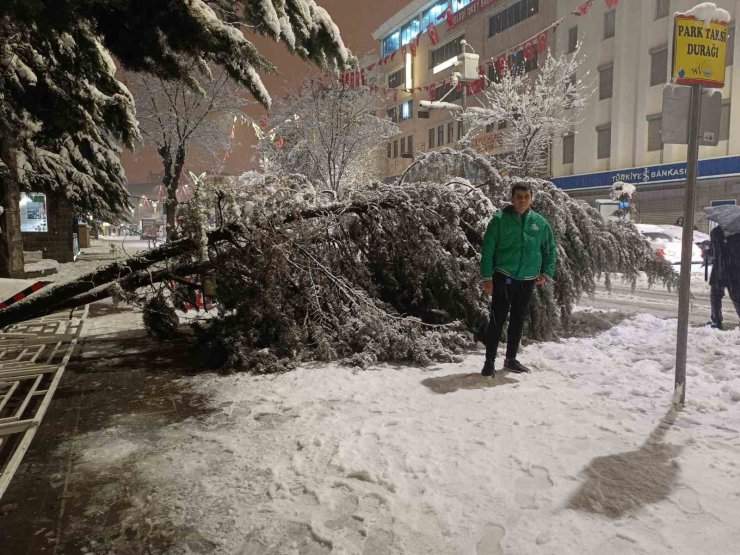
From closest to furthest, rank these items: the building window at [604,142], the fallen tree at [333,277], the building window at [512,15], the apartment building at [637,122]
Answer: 1. the fallen tree at [333,277]
2. the apartment building at [637,122]
3. the building window at [604,142]
4. the building window at [512,15]

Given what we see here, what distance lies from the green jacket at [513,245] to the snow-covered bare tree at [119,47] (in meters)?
2.18

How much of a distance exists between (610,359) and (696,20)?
310cm

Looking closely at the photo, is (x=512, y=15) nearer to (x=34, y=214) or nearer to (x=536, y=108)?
(x=536, y=108)

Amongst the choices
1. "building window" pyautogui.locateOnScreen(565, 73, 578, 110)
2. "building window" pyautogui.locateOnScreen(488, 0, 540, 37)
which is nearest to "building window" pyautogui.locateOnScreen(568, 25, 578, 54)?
"building window" pyautogui.locateOnScreen(565, 73, 578, 110)

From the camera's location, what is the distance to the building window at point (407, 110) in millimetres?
50875

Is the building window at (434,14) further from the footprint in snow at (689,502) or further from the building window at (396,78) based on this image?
the footprint in snow at (689,502)

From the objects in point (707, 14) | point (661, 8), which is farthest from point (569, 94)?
point (707, 14)

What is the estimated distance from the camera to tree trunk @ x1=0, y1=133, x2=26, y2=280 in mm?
11359

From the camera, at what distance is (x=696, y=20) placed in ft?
12.9

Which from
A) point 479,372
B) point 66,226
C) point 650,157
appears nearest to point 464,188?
point 479,372

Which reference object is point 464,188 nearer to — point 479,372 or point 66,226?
point 479,372

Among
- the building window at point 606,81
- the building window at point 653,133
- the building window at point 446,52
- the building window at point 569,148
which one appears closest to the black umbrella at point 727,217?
the building window at point 653,133

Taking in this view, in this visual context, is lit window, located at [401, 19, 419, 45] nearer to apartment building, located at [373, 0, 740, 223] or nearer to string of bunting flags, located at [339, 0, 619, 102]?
string of bunting flags, located at [339, 0, 619, 102]

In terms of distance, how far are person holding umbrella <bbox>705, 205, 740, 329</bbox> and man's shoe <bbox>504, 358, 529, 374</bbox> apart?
4.05 metres
